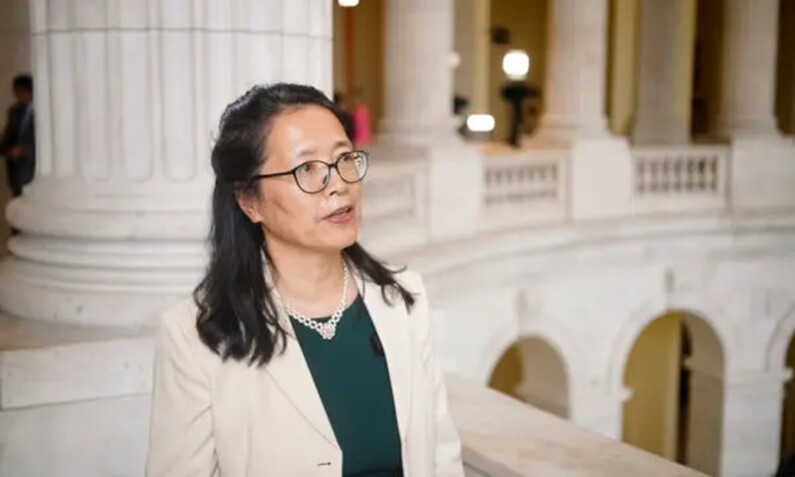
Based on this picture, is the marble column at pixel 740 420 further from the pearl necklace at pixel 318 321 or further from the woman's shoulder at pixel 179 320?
the woman's shoulder at pixel 179 320

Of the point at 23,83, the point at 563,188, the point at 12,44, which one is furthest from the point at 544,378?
the point at 12,44

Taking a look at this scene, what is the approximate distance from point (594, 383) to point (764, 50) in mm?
4555

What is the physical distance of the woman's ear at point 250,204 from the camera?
274 centimetres

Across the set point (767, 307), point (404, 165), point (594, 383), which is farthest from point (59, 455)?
point (767, 307)

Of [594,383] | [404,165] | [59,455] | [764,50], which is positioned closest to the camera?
[59,455]

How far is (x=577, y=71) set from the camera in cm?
1211

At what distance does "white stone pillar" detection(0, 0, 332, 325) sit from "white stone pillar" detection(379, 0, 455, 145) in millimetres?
5398

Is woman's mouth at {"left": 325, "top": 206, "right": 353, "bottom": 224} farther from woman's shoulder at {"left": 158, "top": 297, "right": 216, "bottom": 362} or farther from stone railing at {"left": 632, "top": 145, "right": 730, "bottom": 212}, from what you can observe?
stone railing at {"left": 632, "top": 145, "right": 730, "bottom": 212}

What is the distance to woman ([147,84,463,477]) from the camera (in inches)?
102

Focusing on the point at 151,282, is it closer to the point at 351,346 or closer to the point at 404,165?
the point at 351,346

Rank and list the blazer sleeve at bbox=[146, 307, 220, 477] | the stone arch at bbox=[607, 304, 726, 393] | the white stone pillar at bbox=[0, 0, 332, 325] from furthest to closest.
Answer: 1. the stone arch at bbox=[607, 304, 726, 393]
2. the white stone pillar at bbox=[0, 0, 332, 325]
3. the blazer sleeve at bbox=[146, 307, 220, 477]

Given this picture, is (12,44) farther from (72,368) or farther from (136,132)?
(72,368)

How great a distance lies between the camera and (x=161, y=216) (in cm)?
447

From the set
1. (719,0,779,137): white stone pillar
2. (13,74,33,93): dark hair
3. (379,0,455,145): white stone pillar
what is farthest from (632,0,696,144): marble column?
(13,74,33,93): dark hair
